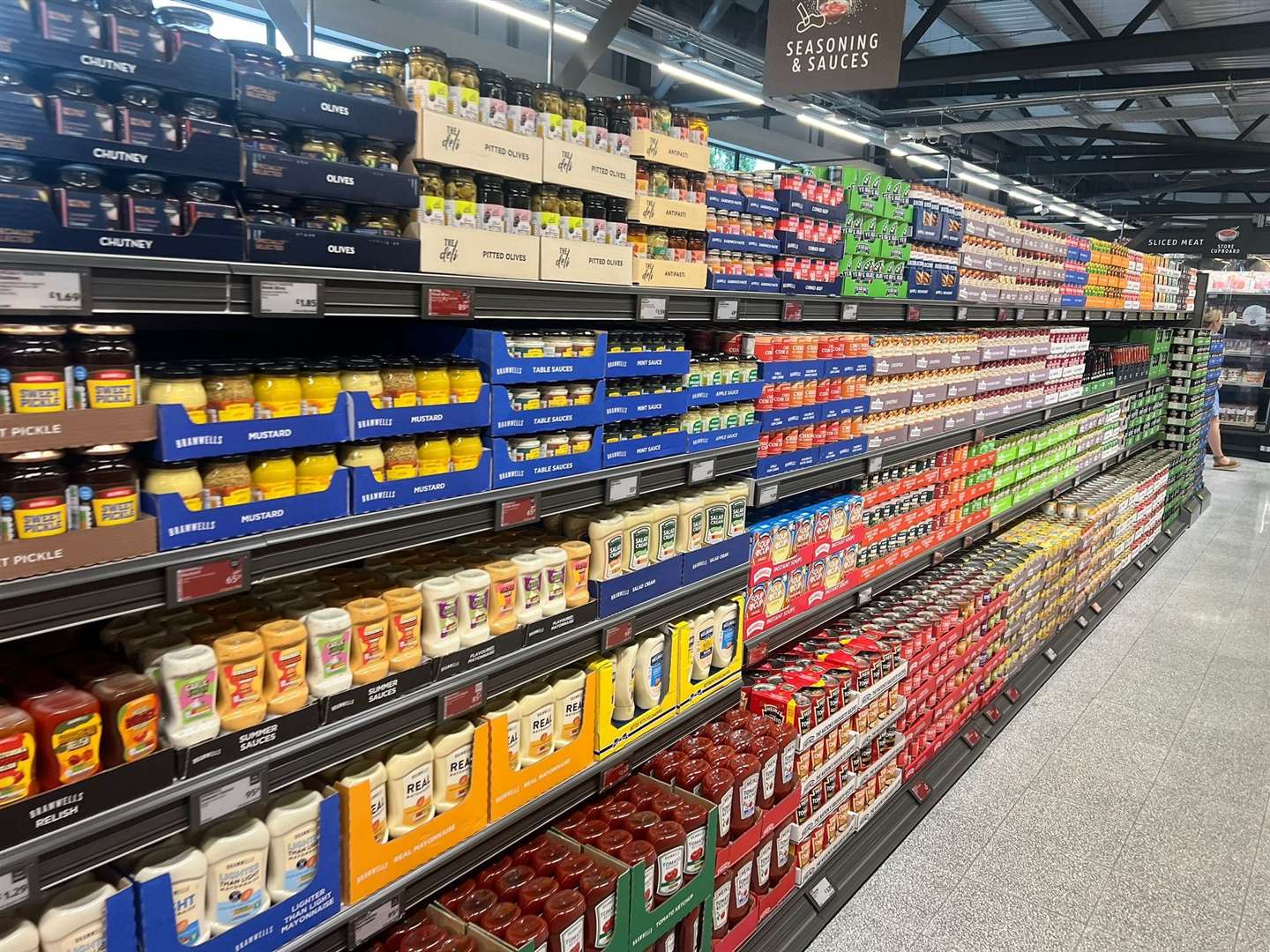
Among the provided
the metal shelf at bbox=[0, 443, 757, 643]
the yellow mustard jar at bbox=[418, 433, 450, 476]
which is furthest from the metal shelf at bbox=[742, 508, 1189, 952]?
the yellow mustard jar at bbox=[418, 433, 450, 476]

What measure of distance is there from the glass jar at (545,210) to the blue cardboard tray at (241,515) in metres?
0.75

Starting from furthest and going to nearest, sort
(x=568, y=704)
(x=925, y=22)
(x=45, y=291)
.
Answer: (x=925, y=22) < (x=568, y=704) < (x=45, y=291)

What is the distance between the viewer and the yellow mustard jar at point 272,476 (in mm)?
1507

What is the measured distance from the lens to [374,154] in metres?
1.63

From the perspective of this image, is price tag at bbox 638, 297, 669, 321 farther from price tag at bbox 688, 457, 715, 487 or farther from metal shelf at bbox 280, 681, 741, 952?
metal shelf at bbox 280, 681, 741, 952

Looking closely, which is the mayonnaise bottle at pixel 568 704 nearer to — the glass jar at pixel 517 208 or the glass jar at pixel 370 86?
the glass jar at pixel 517 208

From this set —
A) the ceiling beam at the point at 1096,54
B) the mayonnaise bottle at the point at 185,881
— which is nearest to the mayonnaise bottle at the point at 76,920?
the mayonnaise bottle at the point at 185,881

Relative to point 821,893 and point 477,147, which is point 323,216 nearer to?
point 477,147

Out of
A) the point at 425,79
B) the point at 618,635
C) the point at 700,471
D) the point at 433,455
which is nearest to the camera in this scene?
the point at 425,79

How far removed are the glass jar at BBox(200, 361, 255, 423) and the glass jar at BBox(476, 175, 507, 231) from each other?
24.3 inches

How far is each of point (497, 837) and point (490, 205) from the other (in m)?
1.45

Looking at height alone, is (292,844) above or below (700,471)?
below

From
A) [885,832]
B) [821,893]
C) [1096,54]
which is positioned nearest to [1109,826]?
[885,832]

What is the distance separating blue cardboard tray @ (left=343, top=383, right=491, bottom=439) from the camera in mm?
1640
